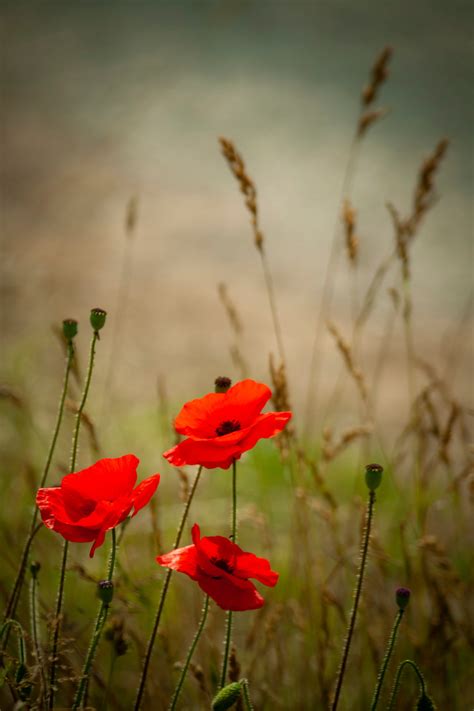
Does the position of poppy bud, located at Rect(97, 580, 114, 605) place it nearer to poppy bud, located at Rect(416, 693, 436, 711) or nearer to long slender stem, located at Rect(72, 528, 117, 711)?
long slender stem, located at Rect(72, 528, 117, 711)

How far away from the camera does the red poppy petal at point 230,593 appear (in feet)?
2.85

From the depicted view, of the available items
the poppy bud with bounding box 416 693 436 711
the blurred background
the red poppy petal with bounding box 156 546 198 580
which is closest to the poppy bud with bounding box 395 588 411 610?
the poppy bud with bounding box 416 693 436 711

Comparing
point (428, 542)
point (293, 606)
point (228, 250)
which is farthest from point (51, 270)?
point (428, 542)

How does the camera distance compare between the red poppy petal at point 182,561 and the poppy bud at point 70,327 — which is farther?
the poppy bud at point 70,327

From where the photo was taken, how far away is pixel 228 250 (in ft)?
14.1

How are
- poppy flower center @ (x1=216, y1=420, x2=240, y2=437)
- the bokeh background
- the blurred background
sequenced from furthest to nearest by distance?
the blurred background < the bokeh background < poppy flower center @ (x1=216, y1=420, x2=240, y2=437)

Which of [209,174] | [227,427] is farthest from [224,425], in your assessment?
[209,174]

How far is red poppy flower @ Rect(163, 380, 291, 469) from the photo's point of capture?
35.5 inches

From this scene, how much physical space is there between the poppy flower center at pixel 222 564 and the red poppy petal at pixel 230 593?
0.05ft

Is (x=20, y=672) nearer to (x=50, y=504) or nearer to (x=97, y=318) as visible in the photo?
(x=50, y=504)

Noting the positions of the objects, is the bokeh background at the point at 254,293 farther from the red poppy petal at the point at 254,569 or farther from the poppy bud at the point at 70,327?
the red poppy petal at the point at 254,569

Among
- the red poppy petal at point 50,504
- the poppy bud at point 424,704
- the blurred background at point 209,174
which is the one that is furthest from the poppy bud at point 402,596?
the blurred background at point 209,174

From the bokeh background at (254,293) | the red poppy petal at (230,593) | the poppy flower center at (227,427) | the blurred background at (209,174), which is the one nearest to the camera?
the red poppy petal at (230,593)

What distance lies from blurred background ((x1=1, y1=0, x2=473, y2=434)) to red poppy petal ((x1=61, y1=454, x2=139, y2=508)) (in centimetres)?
147
